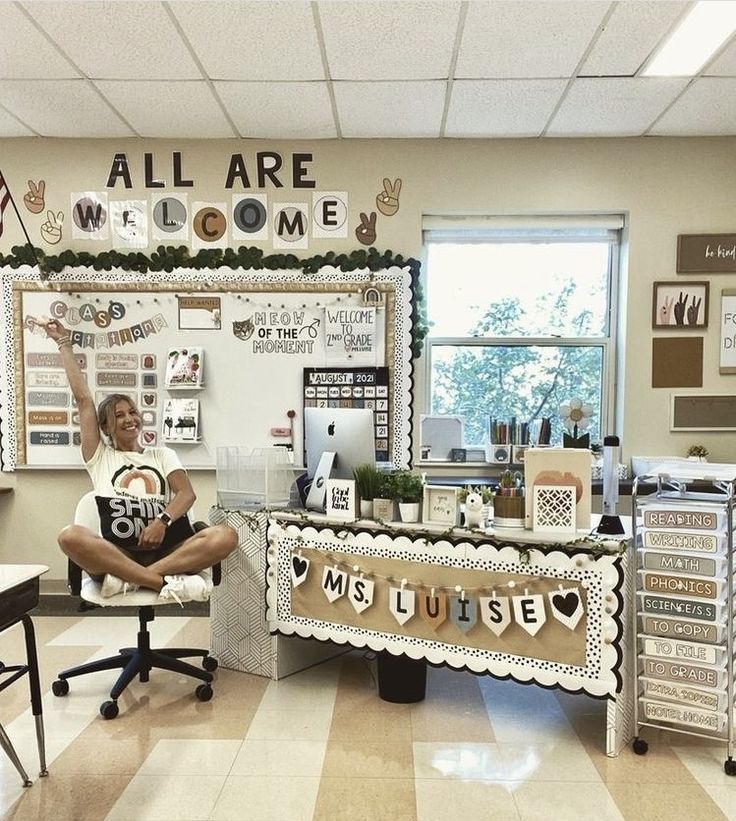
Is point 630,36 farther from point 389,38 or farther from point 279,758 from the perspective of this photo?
point 279,758

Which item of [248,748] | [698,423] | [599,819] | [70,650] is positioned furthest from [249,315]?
[599,819]

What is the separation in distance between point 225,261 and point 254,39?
59.5 inches

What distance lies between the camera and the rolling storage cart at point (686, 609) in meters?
2.36

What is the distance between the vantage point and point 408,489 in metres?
2.86

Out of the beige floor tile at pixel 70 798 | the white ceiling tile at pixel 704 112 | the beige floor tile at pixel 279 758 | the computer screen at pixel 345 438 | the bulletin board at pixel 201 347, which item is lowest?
the beige floor tile at pixel 279 758

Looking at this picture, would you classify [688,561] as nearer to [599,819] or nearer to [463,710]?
[599,819]

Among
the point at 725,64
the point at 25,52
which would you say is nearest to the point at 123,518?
the point at 25,52

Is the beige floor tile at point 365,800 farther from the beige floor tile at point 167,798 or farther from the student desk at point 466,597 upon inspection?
the student desk at point 466,597

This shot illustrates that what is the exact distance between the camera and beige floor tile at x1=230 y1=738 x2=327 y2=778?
234 centimetres

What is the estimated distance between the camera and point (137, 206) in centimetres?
434

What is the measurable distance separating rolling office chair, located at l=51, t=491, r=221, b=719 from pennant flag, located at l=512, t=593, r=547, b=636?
4.42 ft

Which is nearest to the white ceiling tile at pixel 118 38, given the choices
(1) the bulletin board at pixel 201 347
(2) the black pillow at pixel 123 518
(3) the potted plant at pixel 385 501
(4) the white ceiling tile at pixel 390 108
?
(4) the white ceiling tile at pixel 390 108

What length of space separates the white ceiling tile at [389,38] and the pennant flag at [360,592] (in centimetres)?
237

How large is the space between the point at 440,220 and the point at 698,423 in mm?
2066
